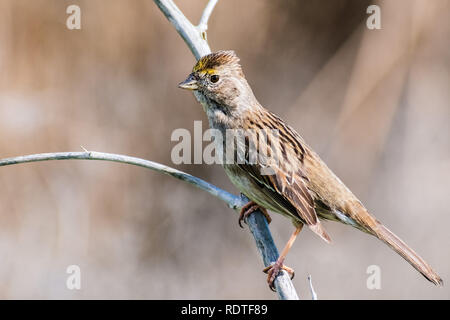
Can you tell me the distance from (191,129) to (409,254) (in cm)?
222

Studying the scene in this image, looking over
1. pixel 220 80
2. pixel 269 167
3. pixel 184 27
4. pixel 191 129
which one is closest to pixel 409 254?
pixel 269 167

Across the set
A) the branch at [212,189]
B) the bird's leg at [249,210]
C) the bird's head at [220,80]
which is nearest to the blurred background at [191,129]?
the bird's head at [220,80]

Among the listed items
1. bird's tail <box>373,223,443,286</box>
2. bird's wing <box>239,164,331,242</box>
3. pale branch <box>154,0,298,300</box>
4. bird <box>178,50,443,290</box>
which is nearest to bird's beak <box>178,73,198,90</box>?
bird <box>178,50,443,290</box>

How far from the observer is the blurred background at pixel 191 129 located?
4469mm

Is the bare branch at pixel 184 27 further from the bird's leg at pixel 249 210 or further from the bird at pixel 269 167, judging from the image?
the bird's leg at pixel 249 210

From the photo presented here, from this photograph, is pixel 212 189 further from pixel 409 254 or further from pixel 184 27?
pixel 409 254

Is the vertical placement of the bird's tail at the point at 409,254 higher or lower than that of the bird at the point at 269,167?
lower

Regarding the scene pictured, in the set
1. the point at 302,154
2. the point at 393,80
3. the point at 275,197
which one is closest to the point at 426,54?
the point at 393,80

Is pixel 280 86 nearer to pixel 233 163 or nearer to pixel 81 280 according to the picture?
pixel 233 163

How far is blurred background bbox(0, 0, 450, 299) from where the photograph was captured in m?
4.47

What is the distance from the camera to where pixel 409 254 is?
3.16m

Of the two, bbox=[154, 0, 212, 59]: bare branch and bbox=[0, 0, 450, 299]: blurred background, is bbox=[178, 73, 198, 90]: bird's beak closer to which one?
bbox=[154, 0, 212, 59]: bare branch

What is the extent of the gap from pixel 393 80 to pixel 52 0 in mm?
2712

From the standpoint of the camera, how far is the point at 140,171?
15.7 feet
